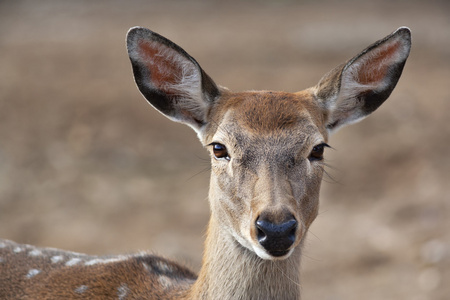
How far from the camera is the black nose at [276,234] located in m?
3.50

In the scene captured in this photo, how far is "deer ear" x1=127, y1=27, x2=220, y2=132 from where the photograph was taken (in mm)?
4320

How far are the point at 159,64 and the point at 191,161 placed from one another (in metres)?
6.89

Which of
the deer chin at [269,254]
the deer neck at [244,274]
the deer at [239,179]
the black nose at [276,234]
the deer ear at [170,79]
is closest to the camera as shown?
the black nose at [276,234]

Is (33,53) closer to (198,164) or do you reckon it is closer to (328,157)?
(198,164)

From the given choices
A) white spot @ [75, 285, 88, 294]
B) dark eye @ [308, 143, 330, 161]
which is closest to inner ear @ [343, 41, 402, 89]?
dark eye @ [308, 143, 330, 161]

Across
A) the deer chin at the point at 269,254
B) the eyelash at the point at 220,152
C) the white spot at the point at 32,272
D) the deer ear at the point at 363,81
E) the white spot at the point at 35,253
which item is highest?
the deer ear at the point at 363,81

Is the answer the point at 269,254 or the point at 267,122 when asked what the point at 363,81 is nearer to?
the point at 267,122

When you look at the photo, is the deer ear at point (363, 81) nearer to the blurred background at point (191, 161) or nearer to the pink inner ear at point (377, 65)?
the pink inner ear at point (377, 65)

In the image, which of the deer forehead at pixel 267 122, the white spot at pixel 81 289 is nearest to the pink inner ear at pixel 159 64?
the deer forehead at pixel 267 122

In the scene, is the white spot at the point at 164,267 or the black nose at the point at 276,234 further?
the white spot at the point at 164,267

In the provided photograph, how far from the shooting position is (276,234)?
3.50 meters

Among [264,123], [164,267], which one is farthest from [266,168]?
[164,267]

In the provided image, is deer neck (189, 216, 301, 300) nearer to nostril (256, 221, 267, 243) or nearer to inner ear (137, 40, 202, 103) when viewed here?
nostril (256, 221, 267, 243)

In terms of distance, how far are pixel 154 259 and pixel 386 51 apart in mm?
2185
